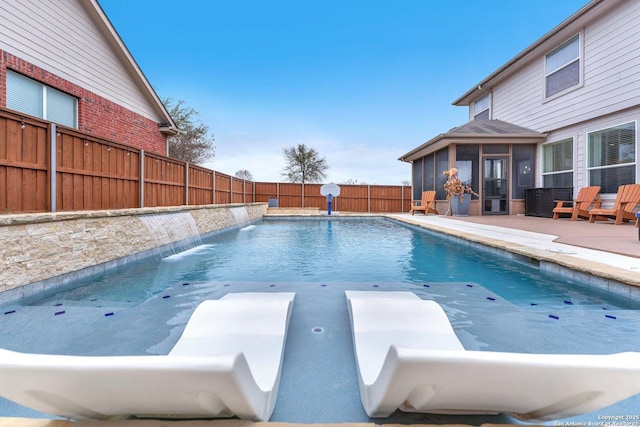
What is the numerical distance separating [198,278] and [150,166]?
366cm

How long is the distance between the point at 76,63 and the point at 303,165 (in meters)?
19.3

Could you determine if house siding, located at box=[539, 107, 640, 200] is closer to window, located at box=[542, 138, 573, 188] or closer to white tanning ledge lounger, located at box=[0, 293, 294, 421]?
window, located at box=[542, 138, 573, 188]

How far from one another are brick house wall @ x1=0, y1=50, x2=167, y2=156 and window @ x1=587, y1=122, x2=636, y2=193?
1122 cm

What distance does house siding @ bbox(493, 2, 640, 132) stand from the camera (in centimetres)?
705

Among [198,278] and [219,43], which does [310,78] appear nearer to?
[219,43]

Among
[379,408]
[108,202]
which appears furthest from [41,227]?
[379,408]

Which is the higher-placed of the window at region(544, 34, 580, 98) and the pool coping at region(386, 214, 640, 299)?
the window at region(544, 34, 580, 98)

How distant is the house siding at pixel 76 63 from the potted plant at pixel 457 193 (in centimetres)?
989

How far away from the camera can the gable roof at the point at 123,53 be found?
746 cm

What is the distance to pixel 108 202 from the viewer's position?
5.32 metres

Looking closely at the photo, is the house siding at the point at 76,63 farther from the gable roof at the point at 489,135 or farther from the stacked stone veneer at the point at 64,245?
the gable roof at the point at 489,135

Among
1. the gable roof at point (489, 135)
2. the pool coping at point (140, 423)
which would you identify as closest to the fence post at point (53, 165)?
the pool coping at point (140, 423)

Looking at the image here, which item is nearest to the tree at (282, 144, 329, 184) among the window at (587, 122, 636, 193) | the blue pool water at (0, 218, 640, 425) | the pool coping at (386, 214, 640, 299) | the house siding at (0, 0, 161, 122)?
the house siding at (0, 0, 161, 122)

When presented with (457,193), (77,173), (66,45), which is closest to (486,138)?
(457,193)
